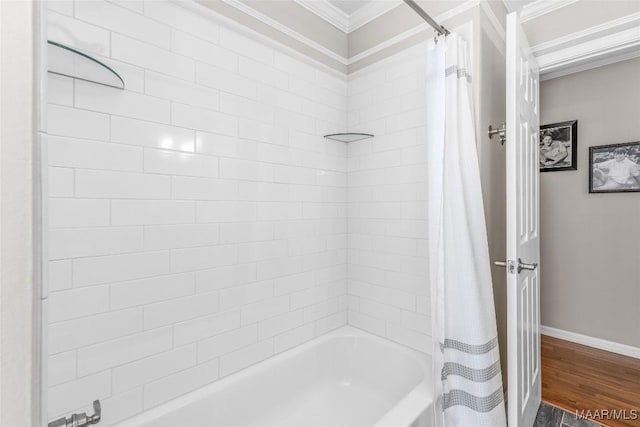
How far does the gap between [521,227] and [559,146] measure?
6.28ft

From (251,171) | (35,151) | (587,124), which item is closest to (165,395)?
(251,171)

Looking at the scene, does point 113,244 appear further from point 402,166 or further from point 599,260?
point 599,260

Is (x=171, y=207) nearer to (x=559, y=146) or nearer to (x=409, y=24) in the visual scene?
(x=409, y=24)

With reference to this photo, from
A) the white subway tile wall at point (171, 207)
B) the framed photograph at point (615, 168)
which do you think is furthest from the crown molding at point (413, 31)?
the framed photograph at point (615, 168)

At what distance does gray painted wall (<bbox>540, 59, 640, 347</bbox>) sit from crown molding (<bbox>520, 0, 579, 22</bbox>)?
109 cm

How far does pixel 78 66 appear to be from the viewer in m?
1.02

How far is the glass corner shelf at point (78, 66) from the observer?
3.08 feet

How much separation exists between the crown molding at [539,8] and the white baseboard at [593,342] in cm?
258

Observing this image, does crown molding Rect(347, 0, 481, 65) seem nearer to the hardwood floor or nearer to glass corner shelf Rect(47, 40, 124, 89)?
glass corner shelf Rect(47, 40, 124, 89)

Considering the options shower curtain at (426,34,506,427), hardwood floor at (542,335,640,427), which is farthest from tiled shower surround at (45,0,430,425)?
hardwood floor at (542,335,640,427)

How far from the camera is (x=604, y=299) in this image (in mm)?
2543

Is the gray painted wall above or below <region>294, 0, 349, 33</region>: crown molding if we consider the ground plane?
below

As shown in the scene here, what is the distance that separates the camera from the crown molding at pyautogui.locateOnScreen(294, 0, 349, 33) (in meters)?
1.86

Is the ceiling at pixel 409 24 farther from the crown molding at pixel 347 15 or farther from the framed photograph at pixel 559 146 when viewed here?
the framed photograph at pixel 559 146
